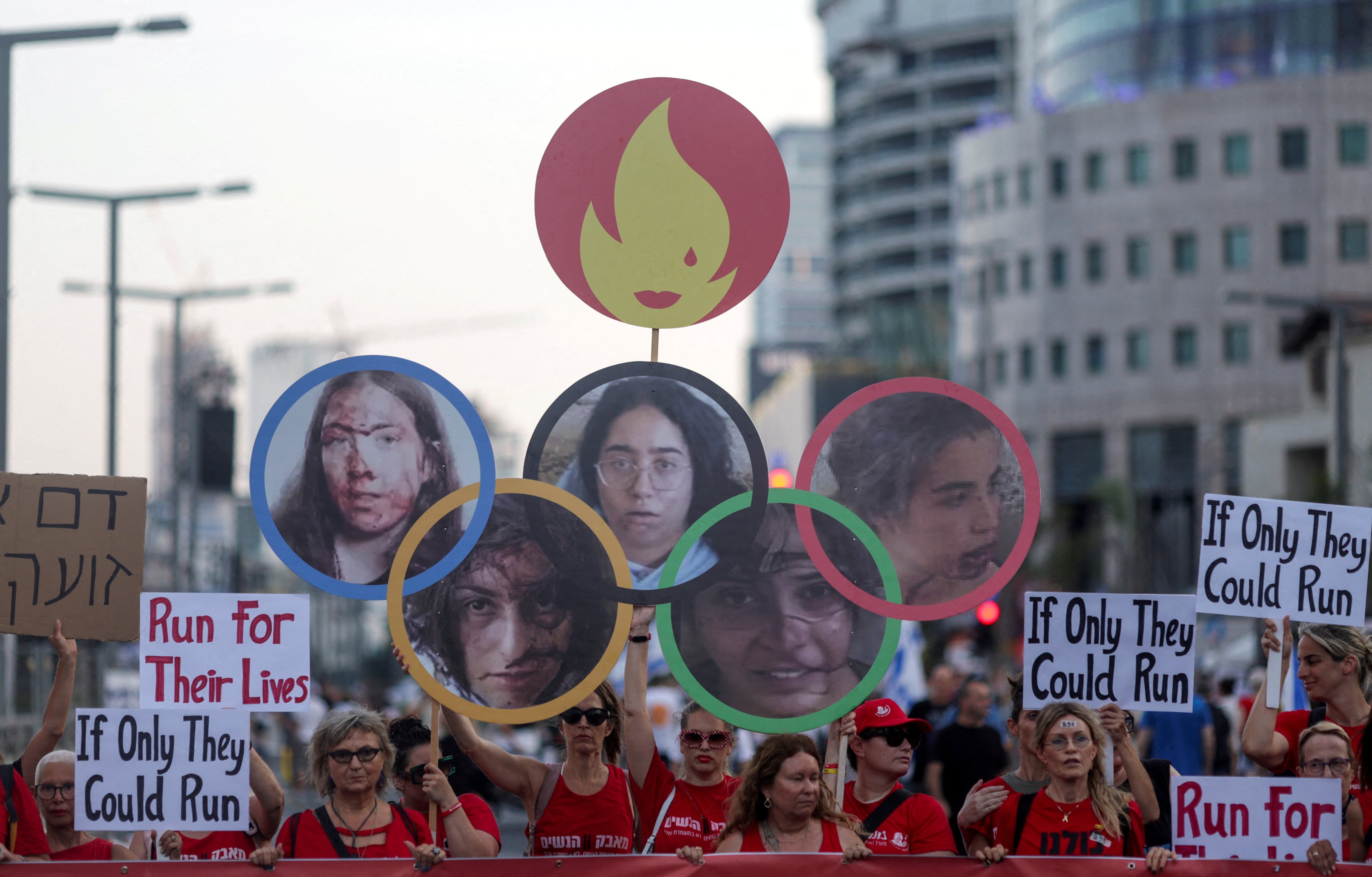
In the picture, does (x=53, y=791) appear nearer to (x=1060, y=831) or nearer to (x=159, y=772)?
(x=159, y=772)

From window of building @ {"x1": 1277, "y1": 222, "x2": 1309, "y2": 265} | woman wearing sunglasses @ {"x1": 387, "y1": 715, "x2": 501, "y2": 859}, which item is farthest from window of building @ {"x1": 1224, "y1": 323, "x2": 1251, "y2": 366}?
woman wearing sunglasses @ {"x1": 387, "y1": 715, "x2": 501, "y2": 859}

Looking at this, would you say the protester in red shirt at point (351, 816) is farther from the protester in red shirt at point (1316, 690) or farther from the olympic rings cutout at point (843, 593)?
the protester in red shirt at point (1316, 690)

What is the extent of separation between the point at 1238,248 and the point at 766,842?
67.8 m

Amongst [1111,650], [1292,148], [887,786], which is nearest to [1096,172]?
[1292,148]

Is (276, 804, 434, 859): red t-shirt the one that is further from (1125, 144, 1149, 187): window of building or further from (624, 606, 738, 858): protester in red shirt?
(1125, 144, 1149, 187): window of building

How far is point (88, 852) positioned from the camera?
622cm

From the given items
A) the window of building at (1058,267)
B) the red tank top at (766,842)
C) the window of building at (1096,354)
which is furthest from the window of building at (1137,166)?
the red tank top at (766,842)

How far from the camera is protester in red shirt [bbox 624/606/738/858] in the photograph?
21.3 ft

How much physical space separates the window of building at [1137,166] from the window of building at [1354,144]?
7.65 meters

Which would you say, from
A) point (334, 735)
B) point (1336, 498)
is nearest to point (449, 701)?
point (334, 735)

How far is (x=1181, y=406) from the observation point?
2808 inches

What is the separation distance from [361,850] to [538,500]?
4.38 ft

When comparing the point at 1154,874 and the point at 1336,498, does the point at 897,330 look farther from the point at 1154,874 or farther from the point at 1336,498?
the point at 1154,874

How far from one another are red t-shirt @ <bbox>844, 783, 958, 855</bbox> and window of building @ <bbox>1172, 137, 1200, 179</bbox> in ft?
224
